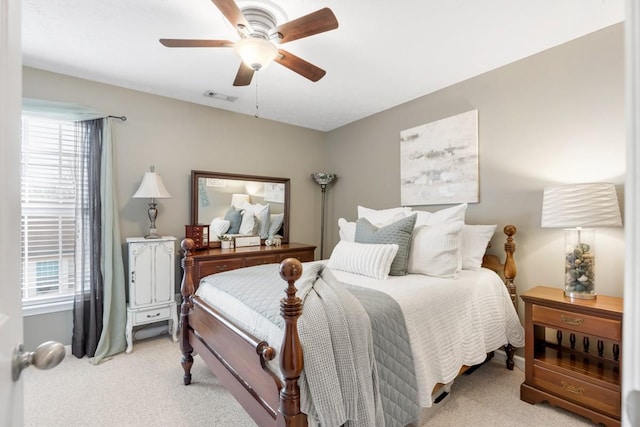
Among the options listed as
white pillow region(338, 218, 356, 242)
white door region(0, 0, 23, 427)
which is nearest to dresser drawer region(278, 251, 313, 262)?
white pillow region(338, 218, 356, 242)

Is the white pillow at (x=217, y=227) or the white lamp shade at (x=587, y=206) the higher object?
the white lamp shade at (x=587, y=206)

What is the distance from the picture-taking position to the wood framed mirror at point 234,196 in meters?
3.47

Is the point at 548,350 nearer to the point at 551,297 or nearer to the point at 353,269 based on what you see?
the point at 551,297

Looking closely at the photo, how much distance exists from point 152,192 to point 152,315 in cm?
120

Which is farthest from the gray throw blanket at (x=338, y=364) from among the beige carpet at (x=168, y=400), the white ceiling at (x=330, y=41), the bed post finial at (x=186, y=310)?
the white ceiling at (x=330, y=41)

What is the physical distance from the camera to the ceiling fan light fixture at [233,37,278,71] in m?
1.75

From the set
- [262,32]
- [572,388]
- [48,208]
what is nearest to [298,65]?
[262,32]

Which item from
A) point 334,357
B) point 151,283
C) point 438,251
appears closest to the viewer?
point 334,357

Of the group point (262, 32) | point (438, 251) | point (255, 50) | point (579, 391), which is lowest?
point (579, 391)

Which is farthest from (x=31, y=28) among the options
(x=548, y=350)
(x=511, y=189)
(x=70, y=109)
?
(x=548, y=350)

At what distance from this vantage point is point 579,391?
186cm

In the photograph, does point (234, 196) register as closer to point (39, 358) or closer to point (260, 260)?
point (260, 260)

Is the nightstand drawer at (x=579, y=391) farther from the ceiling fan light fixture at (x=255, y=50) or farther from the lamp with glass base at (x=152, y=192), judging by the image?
the lamp with glass base at (x=152, y=192)

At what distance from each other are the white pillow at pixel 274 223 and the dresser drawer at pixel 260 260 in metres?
0.49
